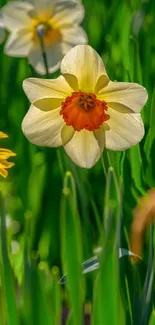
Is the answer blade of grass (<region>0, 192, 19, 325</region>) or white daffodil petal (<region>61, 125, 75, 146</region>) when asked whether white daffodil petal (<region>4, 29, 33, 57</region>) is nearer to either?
white daffodil petal (<region>61, 125, 75, 146</region>)

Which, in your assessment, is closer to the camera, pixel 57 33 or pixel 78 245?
pixel 78 245

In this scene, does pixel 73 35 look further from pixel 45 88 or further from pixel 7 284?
pixel 7 284

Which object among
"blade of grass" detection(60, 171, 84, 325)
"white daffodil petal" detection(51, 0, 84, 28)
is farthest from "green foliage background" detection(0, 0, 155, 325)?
"white daffodil petal" detection(51, 0, 84, 28)

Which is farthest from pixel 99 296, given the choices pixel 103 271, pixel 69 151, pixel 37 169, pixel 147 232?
pixel 37 169

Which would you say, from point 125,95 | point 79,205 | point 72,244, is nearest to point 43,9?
point 79,205

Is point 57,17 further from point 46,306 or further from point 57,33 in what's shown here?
point 46,306

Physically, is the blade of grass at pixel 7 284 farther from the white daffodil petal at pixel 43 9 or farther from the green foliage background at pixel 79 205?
the white daffodil petal at pixel 43 9

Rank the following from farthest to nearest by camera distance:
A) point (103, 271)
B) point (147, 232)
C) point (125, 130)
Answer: point (147, 232)
point (125, 130)
point (103, 271)
